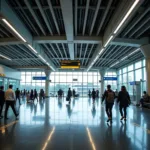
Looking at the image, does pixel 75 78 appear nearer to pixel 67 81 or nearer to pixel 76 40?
pixel 67 81

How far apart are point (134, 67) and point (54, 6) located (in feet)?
76.2

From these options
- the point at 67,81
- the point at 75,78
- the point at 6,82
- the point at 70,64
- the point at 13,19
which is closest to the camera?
the point at 13,19

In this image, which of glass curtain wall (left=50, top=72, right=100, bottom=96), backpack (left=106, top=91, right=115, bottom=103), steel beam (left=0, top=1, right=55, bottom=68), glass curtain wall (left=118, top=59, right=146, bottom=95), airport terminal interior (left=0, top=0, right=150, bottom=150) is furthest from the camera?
glass curtain wall (left=50, top=72, right=100, bottom=96)

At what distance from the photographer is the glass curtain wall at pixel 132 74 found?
27.3 metres

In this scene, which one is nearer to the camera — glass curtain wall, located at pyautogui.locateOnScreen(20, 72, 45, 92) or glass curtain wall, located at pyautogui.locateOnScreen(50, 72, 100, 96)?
glass curtain wall, located at pyautogui.locateOnScreen(50, 72, 100, 96)

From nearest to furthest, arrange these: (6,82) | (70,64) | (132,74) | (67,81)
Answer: (70,64), (132,74), (6,82), (67,81)

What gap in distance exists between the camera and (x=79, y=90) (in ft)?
157

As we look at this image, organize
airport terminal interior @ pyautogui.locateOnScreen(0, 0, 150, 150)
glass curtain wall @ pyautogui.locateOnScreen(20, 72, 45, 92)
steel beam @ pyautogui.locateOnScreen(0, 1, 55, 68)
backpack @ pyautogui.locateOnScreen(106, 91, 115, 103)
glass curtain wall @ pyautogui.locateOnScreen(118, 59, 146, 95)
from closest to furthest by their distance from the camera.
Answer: airport terminal interior @ pyautogui.locateOnScreen(0, 0, 150, 150) < steel beam @ pyautogui.locateOnScreen(0, 1, 55, 68) < backpack @ pyautogui.locateOnScreen(106, 91, 115, 103) < glass curtain wall @ pyautogui.locateOnScreen(118, 59, 146, 95) < glass curtain wall @ pyautogui.locateOnScreen(20, 72, 45, 92)

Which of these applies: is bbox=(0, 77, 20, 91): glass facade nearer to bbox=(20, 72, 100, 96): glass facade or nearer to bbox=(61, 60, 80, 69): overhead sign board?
bbox=(20, 72, 100, 96): glass facade

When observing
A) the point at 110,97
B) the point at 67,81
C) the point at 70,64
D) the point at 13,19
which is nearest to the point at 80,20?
the point at 13,19

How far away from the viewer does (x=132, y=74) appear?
1272 inches

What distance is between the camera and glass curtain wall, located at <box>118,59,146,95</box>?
89.7 ft

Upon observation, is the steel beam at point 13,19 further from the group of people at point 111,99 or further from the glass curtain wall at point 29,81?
the glass curtain wall at point 29,81

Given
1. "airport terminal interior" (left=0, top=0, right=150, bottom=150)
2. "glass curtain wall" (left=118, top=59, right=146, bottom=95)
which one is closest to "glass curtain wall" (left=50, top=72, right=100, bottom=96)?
"glass curtain wall" (left=118, top=59, right=146, bottom=95)
